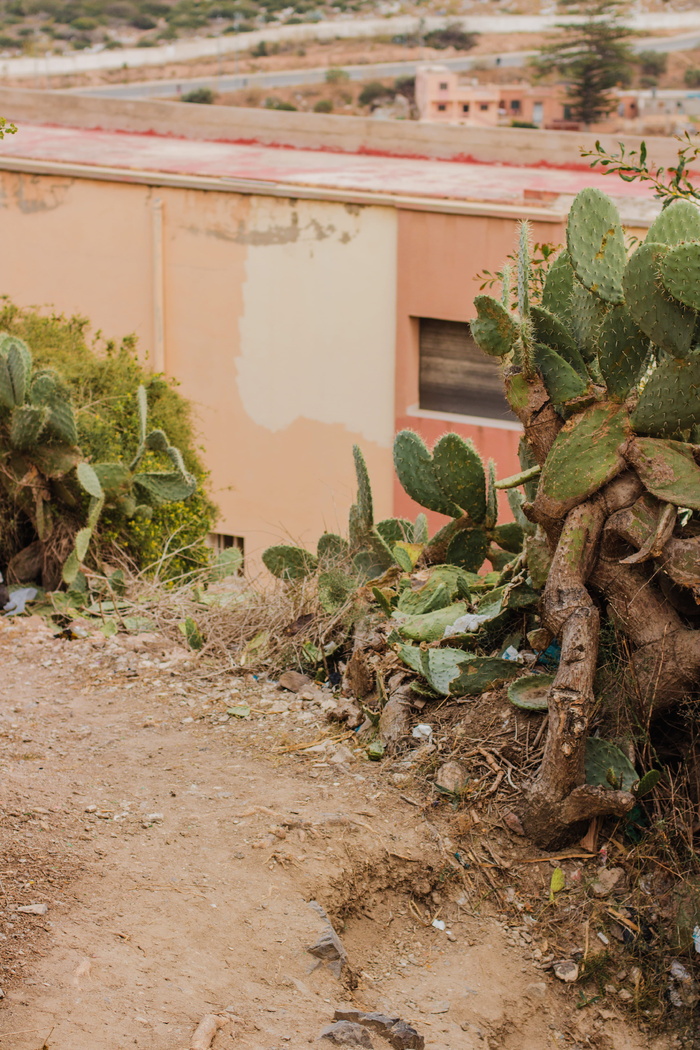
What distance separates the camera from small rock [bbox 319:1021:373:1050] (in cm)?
248

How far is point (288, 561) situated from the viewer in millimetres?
5129

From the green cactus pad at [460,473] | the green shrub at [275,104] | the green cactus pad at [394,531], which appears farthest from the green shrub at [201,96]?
the green cactus pad at [460,473]

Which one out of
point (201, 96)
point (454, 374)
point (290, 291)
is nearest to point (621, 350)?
point (454, 374)

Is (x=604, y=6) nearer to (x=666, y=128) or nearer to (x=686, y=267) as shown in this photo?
(x=666, y=128)

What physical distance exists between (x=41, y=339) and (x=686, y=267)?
20.1ft

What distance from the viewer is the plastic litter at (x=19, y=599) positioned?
217 inches

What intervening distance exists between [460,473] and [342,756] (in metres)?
1.20

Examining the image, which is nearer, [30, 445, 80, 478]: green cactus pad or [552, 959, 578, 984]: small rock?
[552, 959, 578, 984]: small rock

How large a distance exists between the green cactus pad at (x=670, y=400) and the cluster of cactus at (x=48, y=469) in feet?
10.8

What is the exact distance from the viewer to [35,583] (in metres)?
5.96

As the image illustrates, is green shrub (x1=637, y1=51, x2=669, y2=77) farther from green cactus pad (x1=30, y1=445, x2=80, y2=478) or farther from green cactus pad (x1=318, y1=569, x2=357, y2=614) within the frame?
green cactus pad (x1=318, y1=569, x2=357, y2=614)

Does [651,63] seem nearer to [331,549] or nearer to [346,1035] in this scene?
[331,549]

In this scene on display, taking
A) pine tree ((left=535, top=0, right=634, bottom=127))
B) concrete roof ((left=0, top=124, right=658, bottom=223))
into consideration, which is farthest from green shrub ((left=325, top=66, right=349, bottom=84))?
concrete roof ((left=0, top=124, right=658, bottom=223))

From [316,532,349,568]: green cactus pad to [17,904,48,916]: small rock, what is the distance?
2.34 metres
